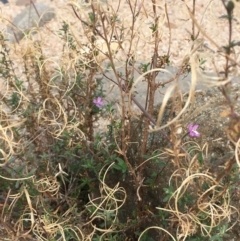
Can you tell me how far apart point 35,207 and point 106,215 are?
20 cm

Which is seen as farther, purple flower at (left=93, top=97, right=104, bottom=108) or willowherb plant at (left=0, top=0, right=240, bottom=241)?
purple flower at (left=93, top=97, right=104, bottom=108)

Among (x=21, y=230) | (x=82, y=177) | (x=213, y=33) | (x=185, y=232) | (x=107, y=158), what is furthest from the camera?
(x=213, y=33)

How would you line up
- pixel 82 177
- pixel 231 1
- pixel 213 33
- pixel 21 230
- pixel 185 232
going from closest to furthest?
1. pixel 231 1
2. pixel 185 232
3. pixel 21 230
4. pixel 82 177
5. pixel 213 33

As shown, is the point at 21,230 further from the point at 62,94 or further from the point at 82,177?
the point at 62,94

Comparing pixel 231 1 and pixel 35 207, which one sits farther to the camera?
pixel 35 207

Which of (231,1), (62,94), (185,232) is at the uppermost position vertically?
(231,1)

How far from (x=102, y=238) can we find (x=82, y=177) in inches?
10.8

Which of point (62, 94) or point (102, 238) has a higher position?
point (62, 94)

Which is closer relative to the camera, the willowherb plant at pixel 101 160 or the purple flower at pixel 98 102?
the willowherb plant at pixel 101 160

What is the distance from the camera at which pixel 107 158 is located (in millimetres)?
1648

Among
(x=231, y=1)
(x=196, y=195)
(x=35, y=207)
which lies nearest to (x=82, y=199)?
(x=35, y=207)

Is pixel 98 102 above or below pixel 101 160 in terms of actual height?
above

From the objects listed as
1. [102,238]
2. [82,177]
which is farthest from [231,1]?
[82,177]

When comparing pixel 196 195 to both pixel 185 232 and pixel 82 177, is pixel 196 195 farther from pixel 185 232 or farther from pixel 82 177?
pixel 82 177
